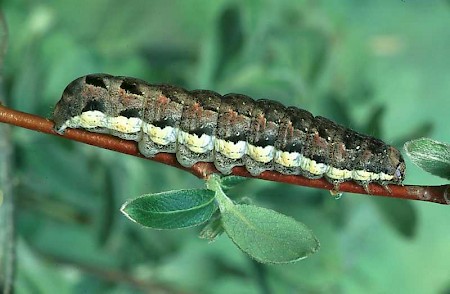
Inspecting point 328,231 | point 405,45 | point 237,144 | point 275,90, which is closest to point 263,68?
point 275,90

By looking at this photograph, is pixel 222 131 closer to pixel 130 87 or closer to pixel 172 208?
pixel 130 87

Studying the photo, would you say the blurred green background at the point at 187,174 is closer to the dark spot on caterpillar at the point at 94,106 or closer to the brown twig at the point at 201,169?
the brown twig at the point at 201,169

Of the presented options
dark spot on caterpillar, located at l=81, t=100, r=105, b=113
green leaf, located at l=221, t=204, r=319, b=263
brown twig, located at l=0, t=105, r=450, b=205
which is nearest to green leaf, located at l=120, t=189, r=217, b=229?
green leaf, located at l=221, t=204, r=319, b=263

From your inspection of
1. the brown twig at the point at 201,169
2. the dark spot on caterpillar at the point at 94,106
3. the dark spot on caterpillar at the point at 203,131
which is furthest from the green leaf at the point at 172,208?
the dark spot on caterpillar at the point at 94,106

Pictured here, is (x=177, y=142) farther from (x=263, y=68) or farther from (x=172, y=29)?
(x=172, y=29)

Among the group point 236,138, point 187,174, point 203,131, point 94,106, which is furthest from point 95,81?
point 187,174

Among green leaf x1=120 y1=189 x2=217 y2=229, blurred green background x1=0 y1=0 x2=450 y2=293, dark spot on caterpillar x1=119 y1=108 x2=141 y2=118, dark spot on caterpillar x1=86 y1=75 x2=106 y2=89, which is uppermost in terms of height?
dark spot on caterpillar x1=86 y1=75 x2=106 y2=89

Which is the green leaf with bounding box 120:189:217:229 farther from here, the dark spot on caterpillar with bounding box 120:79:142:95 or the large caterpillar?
the dark spot on caterpillar with bounding box 120:79:142:95

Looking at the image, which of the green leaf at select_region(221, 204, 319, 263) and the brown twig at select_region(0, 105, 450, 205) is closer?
the green leaf at select_region(221, 204, 319, 263)
